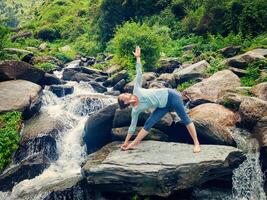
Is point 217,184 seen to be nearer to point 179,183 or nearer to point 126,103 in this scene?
point 179,183

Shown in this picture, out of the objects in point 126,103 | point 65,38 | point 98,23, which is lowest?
point 65,38

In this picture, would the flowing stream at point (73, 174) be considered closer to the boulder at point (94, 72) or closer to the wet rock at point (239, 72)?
the wet rock at point (239, 72)

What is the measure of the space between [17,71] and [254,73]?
11.8 m

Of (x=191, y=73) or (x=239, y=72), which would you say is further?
(x=191, y=73)

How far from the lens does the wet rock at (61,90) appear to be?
20.5m

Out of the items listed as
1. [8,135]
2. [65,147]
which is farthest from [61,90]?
[8,135]

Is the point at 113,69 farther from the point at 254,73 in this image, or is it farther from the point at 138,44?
the point at 254,73

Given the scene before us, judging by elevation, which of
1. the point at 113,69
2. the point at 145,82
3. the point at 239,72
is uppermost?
the point at 239,72

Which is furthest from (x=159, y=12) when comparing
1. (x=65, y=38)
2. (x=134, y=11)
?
(x=65, y=38)

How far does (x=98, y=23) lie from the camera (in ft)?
121

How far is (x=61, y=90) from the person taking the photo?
20672 millimetres

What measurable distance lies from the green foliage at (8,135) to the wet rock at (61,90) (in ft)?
18.9

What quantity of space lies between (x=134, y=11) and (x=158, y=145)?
26.2m

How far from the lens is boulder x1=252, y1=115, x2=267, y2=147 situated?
12.1 meters
